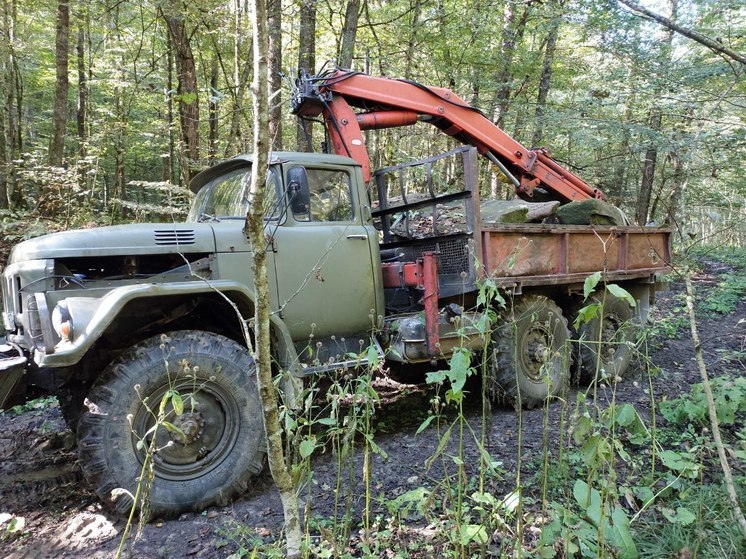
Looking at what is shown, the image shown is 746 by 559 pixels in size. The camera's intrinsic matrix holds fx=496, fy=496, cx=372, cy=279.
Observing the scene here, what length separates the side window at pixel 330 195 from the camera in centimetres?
419

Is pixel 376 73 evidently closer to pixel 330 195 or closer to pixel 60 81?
pixel 60 81

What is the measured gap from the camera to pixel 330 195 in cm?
430

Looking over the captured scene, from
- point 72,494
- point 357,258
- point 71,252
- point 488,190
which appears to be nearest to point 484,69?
point 488,190

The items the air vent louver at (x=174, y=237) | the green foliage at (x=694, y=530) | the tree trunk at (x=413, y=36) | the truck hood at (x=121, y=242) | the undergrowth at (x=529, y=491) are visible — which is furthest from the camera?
the tree trunk at (x=413, y=36)

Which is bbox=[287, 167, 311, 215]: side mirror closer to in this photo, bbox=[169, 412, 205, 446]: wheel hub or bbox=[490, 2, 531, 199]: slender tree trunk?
bbox=[169, 412, 205, 446]: wheel hub

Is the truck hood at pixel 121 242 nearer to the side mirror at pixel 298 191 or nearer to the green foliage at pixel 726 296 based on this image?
the side mirror at pixel 298 191

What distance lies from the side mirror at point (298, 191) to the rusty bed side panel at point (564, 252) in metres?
1.59

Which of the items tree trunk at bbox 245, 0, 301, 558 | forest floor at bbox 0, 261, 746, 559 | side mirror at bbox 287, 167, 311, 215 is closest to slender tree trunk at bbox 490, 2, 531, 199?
forest floor at bbox 0, 261, 746, 559

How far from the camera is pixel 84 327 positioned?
9.50 feet

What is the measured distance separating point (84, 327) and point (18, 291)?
911mm

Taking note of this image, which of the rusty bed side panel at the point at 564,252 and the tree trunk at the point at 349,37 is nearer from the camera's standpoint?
the rusty bed side panel at the point at 564,252

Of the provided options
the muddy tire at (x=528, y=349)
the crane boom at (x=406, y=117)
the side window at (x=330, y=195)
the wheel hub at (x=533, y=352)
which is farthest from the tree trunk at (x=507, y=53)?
the side window at (x=330, y=195)

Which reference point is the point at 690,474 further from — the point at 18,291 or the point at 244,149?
the point at 244,149

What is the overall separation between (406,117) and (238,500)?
3992 millimetres
